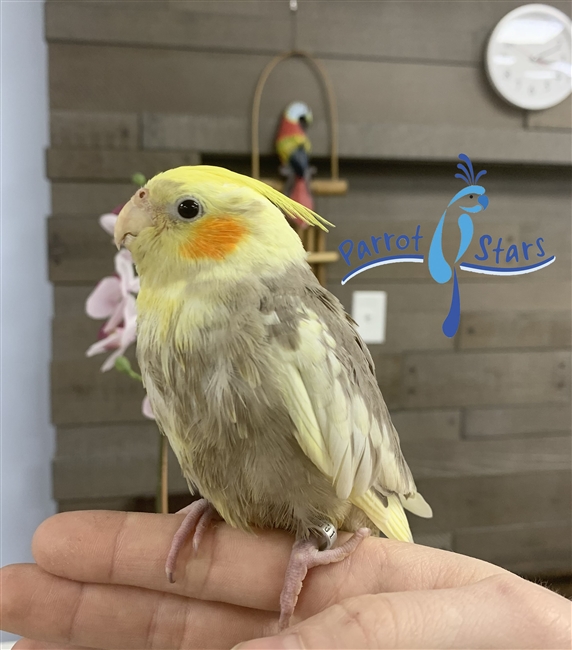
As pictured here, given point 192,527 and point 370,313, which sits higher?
point 370,313

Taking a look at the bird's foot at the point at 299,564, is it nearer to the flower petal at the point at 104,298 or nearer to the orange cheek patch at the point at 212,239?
the orange cheek patch at the point at 212,239

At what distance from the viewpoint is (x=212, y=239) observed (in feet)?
1.65

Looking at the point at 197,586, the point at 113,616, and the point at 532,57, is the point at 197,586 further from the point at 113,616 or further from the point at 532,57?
the point at 532,57

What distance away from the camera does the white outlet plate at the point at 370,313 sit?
1141 millimetres

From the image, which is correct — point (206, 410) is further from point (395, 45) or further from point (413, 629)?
point (395, 45)

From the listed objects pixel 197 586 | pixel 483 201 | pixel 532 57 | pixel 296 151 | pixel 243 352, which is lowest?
pixel 197 586

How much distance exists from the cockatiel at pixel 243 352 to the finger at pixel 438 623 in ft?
0.39

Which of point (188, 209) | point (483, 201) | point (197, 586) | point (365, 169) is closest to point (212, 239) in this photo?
point (188, 209)

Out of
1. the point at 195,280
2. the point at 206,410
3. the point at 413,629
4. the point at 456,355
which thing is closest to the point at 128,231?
the point at 195,280

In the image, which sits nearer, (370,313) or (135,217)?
(135,217)

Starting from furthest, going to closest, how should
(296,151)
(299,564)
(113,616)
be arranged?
(296,151)
(113,616)
(299,564)

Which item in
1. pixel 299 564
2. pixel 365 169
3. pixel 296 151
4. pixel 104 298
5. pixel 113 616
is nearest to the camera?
pixel 299 564

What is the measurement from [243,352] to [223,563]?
346 mm

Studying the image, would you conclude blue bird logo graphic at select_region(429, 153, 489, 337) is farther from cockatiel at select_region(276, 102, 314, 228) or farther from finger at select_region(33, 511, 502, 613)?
finger at select_region(33, 511, 502, 613)
